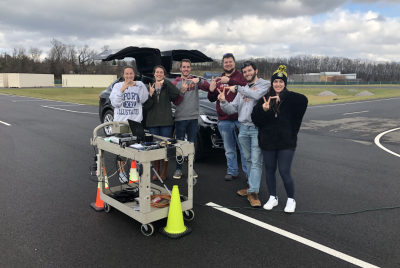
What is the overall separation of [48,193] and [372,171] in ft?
19.3

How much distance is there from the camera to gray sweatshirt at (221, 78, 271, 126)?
4.17 m

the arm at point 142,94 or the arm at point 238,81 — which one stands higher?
the arm at point 238,81

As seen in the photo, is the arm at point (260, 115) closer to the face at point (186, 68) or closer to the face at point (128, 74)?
the face at point (186, 68)

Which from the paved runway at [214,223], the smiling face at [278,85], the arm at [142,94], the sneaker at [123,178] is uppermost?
the smiling face at [278,85]

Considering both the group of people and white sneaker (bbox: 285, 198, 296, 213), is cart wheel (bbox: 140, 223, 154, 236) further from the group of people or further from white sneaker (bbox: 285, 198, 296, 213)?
white sneaker (bbox: 285, 198, 296, 213)

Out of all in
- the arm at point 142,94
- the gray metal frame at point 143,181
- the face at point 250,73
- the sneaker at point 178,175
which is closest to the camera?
the gray metal frame at point 143,181

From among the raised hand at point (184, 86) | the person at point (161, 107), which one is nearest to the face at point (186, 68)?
the raised hand at point (184, 86)

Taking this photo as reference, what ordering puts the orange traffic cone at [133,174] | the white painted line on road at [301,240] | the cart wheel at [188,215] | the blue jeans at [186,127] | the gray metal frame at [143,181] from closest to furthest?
the white painted line on road at [301,240] < the gray metal frame at [143,181] < the cart wheel at [188,215] < the orange traffic cone at [133,174] < the blue jeans at [186,127]

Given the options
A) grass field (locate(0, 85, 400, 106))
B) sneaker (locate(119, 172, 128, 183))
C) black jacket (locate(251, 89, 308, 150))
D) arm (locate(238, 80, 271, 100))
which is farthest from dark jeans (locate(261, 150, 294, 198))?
grass field (locate(0, 85, 400, 106))

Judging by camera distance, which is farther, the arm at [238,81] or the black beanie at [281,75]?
the arm at [238,81]

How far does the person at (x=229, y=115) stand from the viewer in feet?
15.9

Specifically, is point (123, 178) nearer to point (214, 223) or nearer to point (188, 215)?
point (188, 215)

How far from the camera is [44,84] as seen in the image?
64.9 metres

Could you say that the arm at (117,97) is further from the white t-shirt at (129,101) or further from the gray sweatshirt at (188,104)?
the gray sweatshirt at (188,104)
